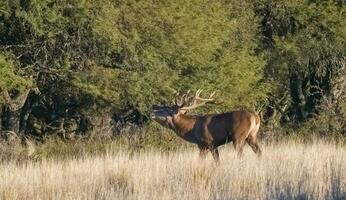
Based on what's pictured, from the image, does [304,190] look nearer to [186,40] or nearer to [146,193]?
[146,193]

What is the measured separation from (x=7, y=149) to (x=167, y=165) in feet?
26.9

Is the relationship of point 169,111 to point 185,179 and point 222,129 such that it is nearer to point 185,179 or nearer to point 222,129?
point 222,129

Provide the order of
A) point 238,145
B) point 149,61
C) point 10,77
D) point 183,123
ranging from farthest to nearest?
point 149,61, point 10,77, point 183,123, point 238,145

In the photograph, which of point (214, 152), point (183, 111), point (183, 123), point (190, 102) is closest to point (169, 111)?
point (183, 111)

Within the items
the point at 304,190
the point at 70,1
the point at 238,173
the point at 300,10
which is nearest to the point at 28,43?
the point at 70,1

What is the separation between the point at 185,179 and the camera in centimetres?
1184

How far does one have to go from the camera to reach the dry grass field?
34.5 feet

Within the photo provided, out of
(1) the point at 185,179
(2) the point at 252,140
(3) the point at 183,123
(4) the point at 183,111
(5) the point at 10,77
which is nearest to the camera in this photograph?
(1) the point at 185,179

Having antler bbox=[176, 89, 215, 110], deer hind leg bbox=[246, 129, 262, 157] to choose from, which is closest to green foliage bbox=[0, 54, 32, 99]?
antler bbox=[176, 89, 215, 110]

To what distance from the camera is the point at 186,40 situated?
77.6 ft

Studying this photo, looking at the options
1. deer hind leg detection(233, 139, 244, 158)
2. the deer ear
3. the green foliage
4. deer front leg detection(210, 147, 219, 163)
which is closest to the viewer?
deer front leg detection(210, 147, 219, 163)

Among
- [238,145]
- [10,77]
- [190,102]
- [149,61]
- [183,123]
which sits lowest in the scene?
[238,145]

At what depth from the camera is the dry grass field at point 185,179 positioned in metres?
10.5

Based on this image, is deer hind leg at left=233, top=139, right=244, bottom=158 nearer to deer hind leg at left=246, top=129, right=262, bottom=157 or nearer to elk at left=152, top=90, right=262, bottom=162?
elk at left=152, top=90, right=262, bottom=162
